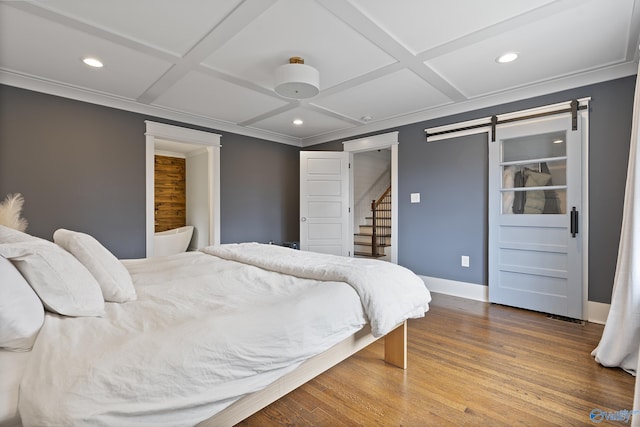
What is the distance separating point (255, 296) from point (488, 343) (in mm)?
2067

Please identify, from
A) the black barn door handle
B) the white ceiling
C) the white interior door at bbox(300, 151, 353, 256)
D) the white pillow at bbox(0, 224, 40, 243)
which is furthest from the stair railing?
the white pillow at bbox(0, 224, 40, 243)

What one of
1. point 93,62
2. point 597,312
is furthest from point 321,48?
point 597,312

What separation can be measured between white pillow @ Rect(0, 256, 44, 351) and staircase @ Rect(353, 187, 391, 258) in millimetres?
5510

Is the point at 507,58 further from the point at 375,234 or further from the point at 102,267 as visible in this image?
the point at 375,234

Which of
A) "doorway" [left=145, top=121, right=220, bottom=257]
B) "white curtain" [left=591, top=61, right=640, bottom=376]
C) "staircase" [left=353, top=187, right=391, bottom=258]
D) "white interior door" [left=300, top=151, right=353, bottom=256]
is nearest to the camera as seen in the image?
"white curtain" [left=591, top=61, right=640, bottom=376]

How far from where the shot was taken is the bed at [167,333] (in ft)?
2.57

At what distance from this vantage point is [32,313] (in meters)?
1.00

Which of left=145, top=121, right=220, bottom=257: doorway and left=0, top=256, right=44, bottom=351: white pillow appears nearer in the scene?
left=0, top=256, right=44, bottom=351: white pillow

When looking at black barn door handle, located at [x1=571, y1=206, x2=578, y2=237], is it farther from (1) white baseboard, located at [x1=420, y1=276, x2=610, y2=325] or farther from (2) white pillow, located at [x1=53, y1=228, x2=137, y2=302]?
(2) white pillow, located at [x1=53, y1=228, x2=137, y2=302]

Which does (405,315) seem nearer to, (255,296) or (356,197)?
(255,296)

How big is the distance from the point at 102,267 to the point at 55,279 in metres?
0.28

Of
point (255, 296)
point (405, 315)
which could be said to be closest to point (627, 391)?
point (405, 315)

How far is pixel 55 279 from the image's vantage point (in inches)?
44.7

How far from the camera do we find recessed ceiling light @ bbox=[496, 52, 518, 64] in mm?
2461
